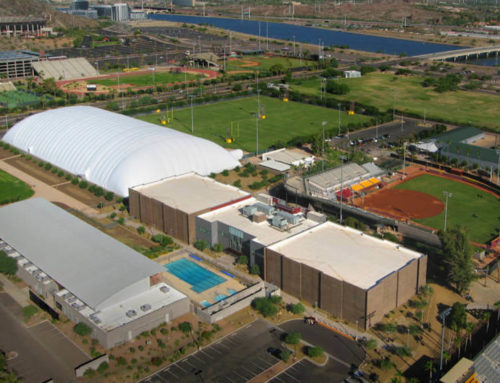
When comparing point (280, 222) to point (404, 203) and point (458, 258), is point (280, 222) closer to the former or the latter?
point (458, 258)

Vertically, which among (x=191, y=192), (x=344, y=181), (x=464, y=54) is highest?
(x=464, y=54)

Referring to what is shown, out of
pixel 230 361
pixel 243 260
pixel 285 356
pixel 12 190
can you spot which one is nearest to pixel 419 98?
pixel 243 260

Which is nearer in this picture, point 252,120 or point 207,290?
point 207,290

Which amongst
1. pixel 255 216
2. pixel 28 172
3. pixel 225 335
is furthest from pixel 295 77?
pixel 225 335

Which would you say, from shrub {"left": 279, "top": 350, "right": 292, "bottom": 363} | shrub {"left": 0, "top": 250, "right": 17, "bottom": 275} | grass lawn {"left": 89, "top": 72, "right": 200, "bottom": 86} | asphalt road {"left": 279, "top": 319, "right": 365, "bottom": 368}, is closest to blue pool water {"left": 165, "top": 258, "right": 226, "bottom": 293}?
asphalt road {"left": 279, "top": 319, "right": 365, "bottom": 368}

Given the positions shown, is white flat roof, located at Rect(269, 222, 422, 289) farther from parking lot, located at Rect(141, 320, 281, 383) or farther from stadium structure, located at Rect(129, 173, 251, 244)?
stadium structure, located at Rect(129, 173, 251, 244)

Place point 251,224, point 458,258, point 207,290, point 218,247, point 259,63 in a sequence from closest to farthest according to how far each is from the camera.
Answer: point 458,258
point 207,290
point 218,247
point 251,224
point 259,63

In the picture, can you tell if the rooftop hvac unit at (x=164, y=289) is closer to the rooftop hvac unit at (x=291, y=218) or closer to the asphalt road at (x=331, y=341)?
the asphalt road at (x=331, y=341)
